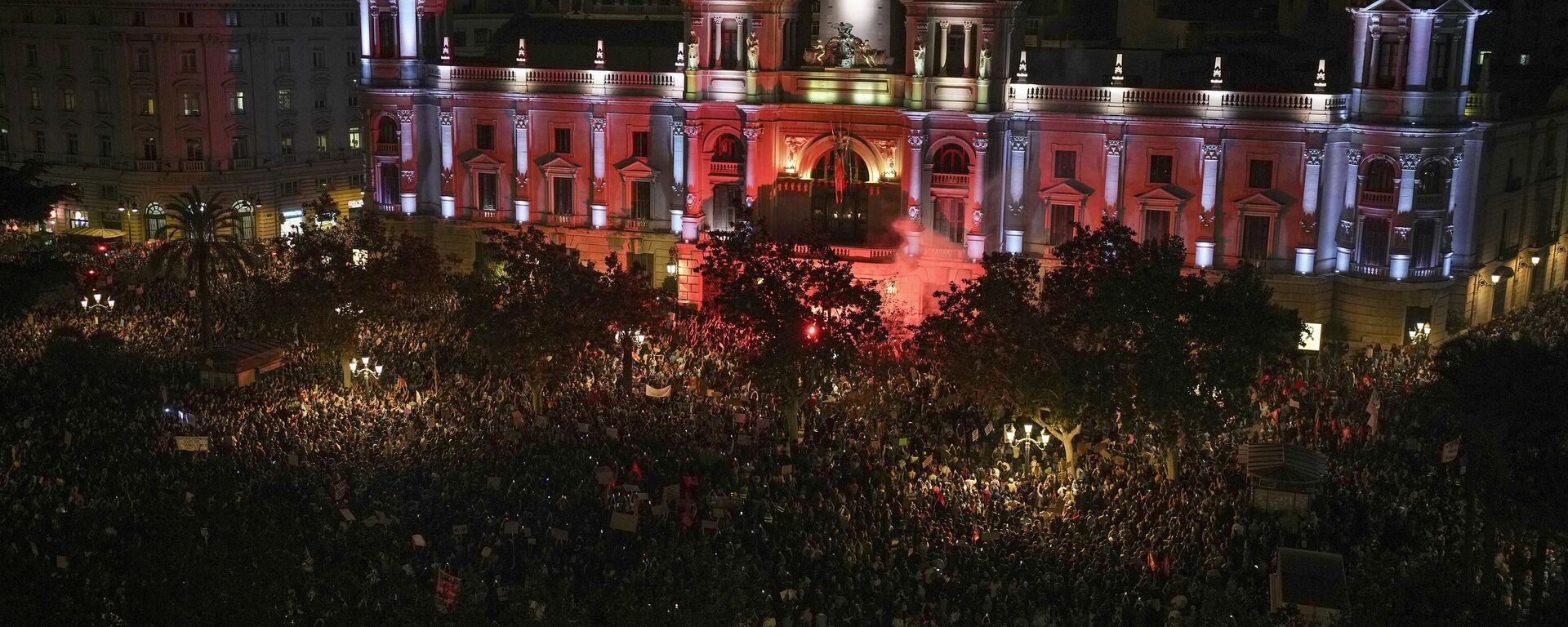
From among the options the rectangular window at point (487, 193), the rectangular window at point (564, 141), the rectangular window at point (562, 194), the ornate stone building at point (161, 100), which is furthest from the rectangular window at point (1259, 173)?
the ornate stone building at point (161, 100)

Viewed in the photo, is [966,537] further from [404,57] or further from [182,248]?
[404,57]

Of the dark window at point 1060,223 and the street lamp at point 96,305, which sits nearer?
the street lamp at point 96,305

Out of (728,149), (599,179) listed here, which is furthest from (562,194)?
(728,149)

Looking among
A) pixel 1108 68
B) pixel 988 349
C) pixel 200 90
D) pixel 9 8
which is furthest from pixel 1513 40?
pixel 9 8

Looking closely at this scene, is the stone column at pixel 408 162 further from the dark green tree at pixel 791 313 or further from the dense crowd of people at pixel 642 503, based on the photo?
the dark green tree at pixel 791 313

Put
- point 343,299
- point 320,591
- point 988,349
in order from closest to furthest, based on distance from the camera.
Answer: point 320,591
point 988,349
point 343,299

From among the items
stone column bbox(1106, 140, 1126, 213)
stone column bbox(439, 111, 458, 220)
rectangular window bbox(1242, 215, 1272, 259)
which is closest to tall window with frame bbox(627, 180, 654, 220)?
stone column bbox(439, 111, 458, 220)
